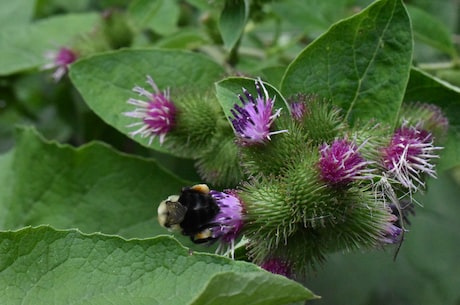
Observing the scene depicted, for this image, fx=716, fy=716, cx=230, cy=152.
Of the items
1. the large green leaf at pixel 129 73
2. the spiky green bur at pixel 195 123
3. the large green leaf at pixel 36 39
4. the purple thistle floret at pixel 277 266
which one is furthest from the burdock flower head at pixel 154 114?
the large green leaf at pixel 36 39

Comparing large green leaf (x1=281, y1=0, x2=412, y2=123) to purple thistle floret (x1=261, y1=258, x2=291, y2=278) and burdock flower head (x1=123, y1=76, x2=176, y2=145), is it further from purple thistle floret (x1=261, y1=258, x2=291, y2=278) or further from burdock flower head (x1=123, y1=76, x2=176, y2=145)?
purple thistle floret (x1=261, y1=258, x2=291, y2=278)

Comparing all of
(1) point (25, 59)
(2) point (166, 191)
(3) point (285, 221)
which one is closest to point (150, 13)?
(1) point (25, 59)

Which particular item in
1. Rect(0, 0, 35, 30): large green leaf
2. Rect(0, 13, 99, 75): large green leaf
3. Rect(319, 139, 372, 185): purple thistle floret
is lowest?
Rect(0, 0, 35, 30): large green leaf

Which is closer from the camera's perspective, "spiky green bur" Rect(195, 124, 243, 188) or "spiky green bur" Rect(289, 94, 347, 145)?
"spiky green bur" Rect(289, 94, 347, 145)

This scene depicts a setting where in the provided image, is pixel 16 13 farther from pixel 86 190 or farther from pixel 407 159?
pixel 407 159

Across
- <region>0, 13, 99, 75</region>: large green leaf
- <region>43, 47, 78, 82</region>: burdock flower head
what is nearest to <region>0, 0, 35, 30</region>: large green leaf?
<region>0, 13, 99, 75</region>: large green leaf

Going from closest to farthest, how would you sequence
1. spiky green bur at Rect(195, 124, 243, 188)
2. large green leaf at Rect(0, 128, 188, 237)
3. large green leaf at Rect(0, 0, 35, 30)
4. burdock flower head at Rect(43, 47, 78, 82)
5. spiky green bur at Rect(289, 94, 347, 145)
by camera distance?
spiky green bur at Rect(289, 94, 347, 145)
spiky green bur at Rect(195, 124, 243, 188)
large green leaf at Rect(0, 128, 188, 237)
burdock flower head at Rect(43, 47, 78, 82)
large green leaf at Rect(0, 0, 35, 30)
